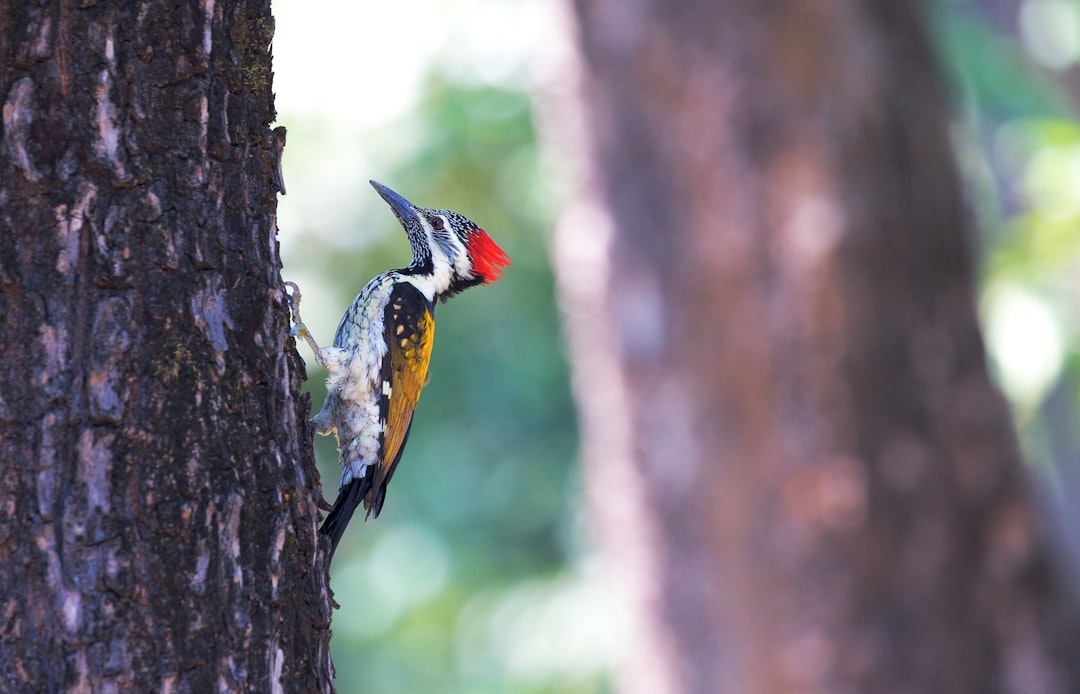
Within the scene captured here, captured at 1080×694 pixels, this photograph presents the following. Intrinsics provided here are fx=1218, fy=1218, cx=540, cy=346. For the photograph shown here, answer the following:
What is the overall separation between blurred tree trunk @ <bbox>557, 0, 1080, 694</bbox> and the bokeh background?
16.2 feet

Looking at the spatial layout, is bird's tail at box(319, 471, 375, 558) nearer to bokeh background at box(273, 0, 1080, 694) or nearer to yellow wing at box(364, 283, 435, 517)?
yellow wing at box(364, 283, 435, 517)

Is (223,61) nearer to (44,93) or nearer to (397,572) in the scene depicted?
(44,93)

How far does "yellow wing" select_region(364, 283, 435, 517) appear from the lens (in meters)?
3.99

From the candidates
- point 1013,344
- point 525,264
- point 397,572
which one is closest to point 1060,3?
point 1013,344

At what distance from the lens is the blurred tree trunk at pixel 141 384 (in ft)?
6.45

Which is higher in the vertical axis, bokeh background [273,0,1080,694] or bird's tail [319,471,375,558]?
bokeh background [273,0,1080,694]

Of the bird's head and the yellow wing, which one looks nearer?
the yellow wing

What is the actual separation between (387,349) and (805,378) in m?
2.29

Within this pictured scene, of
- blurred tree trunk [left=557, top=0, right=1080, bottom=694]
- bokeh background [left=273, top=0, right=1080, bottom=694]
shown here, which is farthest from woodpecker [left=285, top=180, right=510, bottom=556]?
bokeh background [left=273, top=0, right=1080, bottom=694]

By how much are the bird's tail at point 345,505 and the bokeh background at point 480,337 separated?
7.33 metres

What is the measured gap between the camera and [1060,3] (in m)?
9.08

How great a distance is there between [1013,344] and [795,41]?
197 centimetres

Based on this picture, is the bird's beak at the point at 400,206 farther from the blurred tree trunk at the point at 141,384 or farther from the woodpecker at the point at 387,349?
the blurred tree trunk at the point at 141,384

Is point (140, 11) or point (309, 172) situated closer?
point (140, 11)
